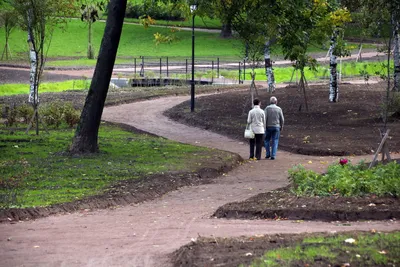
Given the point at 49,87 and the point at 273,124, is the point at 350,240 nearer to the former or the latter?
the point at 273,124

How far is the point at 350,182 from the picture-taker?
13.4m

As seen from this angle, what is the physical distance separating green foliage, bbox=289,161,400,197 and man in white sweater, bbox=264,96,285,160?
21.7ft

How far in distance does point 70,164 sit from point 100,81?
259 cm

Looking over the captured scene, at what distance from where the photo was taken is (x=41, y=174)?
16938 mm

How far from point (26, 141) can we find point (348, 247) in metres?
15.2

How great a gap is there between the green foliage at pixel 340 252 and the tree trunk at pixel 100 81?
37.2 ft

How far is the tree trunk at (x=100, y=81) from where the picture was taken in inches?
774

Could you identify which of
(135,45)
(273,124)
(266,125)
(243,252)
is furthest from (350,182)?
(135,45)

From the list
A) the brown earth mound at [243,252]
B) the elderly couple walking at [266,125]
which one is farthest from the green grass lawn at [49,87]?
the brown earth mound at [243,252]

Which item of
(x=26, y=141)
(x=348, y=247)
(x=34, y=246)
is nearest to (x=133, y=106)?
(x=26, y=141)

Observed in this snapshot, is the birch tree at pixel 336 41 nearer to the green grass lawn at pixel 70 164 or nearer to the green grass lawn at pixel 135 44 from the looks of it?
the green grass lawn at pixel 70 164

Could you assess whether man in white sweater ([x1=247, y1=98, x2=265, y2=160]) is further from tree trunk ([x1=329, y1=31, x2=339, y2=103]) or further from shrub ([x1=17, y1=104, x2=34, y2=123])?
shrub ([x1=17, y1=104, x2=34, y2=123])

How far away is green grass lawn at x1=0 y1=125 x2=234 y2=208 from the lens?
49.4 feet

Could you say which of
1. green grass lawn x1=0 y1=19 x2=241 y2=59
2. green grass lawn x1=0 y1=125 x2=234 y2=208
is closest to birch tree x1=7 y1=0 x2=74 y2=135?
green grass lawn x1=0 y1=125 x2=234 y2=208
